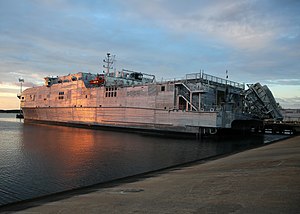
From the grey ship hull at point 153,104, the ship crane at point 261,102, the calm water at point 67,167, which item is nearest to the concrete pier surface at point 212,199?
the calm water at point 67,167

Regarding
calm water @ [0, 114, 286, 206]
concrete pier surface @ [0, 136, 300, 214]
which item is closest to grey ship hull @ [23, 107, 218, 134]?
calm water @ [0, 114, 286, 206]

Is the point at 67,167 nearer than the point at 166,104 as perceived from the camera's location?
Yes

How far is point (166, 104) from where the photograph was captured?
35.5 metres

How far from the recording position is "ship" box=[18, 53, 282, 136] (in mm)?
32375

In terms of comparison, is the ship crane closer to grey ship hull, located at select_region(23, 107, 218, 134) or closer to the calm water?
grey ship hull, located at select_region(23, 107, 218, 134)

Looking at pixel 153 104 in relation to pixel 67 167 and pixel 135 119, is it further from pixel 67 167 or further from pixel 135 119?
pixel 67 167

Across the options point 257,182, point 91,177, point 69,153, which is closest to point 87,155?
point 69,153

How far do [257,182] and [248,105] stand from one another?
31883mm

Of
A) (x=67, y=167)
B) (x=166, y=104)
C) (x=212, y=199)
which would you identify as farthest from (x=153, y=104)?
(x=212, y=199)

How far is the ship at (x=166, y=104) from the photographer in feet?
106

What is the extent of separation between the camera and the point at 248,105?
123 feet

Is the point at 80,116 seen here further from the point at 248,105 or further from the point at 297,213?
the point at 297,213

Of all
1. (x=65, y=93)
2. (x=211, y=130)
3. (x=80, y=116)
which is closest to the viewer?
(x=211, y=130)

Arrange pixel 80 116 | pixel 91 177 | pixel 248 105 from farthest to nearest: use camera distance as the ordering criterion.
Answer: pixel 80 116 < pixel 248 105 < pixel 91 177
